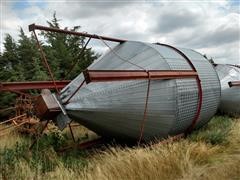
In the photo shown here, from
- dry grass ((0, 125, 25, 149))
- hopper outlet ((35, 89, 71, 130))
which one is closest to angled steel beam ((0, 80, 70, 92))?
hopper outlet ((35, 89, 71, 130))

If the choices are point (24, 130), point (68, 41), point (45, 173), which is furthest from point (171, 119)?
point (68, 41)

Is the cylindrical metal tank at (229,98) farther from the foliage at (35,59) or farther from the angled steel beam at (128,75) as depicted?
the foliage at (35,59)

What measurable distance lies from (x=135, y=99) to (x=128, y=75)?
900mm

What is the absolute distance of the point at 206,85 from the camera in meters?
8.29

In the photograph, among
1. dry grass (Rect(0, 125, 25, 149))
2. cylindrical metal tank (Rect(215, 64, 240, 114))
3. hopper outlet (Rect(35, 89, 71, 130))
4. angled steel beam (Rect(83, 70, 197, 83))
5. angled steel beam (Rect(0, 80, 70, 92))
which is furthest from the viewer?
cylindrical metal tank (Rect(215, 64, 240, 114))

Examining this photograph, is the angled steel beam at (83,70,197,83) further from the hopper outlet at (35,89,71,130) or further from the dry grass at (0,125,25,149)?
A: the dry grass at (0,125,25,149)

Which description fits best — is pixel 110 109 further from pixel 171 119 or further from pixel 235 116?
pixel 235 116

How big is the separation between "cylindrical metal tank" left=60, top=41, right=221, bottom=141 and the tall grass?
0.38 metres

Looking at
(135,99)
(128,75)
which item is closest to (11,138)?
(135,99)

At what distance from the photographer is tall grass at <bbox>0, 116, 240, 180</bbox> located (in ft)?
19.0

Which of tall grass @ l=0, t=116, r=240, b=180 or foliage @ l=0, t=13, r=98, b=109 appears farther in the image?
foliage @ l=0, t=13, r=98, b=109

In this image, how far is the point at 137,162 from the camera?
5.98m

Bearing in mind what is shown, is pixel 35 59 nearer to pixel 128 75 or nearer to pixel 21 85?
pixel 21 85

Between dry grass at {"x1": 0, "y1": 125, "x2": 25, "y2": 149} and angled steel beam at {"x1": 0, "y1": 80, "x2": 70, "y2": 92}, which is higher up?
angled steel beam at {"x1": 0, "y1": 80, "x2": 70, "y2": 92}
